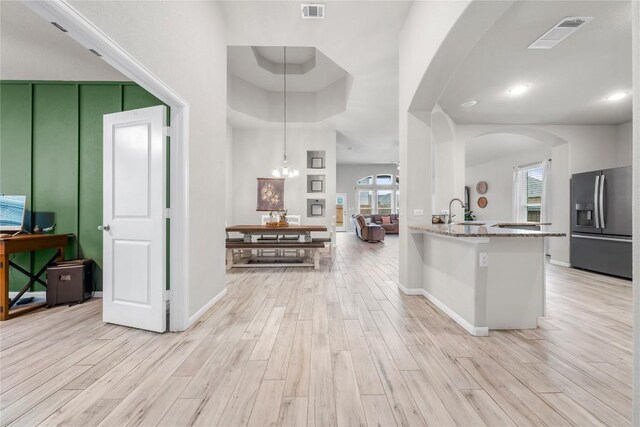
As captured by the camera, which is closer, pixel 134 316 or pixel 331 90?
pixel 134 316

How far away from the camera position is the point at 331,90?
6211 millimetres

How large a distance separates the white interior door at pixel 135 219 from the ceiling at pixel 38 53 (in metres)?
1.05

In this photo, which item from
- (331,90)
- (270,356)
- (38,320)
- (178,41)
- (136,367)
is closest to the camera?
(136,367)

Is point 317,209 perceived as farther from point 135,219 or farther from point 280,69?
point 135,219

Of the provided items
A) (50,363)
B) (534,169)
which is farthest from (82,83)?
(534,169)

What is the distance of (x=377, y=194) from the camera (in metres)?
13.3

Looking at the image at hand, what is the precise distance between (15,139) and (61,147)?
546mm

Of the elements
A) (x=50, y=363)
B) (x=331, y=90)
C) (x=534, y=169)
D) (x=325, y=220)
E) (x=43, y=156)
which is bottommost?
(x=50, y=363)

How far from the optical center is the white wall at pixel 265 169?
7.07 m

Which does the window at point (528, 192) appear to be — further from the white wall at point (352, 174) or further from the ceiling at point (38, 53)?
the ceiling at point (38, 53)

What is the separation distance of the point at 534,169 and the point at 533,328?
279 inches

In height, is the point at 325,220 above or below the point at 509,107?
below

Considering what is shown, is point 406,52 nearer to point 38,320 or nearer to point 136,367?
point 136,367

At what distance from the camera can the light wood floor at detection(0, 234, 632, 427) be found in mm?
1390
